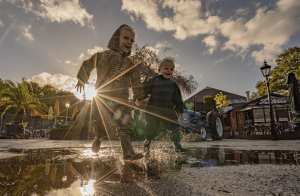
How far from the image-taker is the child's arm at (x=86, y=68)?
276 cm

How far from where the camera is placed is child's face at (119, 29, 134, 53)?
8.91 ft

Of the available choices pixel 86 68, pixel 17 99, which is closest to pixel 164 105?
pixel 86 68

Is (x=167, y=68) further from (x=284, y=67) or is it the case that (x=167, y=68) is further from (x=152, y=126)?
(x=284, y=67)

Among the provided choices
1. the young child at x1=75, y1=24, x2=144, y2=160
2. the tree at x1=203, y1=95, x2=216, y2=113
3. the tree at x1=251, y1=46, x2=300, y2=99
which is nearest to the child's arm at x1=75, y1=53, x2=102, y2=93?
the young child at x1=75, y1=24, x2=144, y2=160

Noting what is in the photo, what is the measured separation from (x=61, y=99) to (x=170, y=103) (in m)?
38.4

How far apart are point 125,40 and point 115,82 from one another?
2.32ft

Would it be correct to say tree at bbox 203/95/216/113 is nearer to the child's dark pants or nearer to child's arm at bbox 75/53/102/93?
the child's dark pants

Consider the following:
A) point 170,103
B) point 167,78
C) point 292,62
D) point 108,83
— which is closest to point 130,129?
point 108,83

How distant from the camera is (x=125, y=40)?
107 inches

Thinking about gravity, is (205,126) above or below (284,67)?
below

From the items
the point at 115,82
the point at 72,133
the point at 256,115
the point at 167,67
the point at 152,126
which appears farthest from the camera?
the point at 256,115

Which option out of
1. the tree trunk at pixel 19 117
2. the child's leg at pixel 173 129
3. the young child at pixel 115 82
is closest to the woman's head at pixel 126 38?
the young child at pixel 115 82

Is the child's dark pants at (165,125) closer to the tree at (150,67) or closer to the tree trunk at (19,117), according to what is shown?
the tree at (150,67)

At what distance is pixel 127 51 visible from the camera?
2791mm
